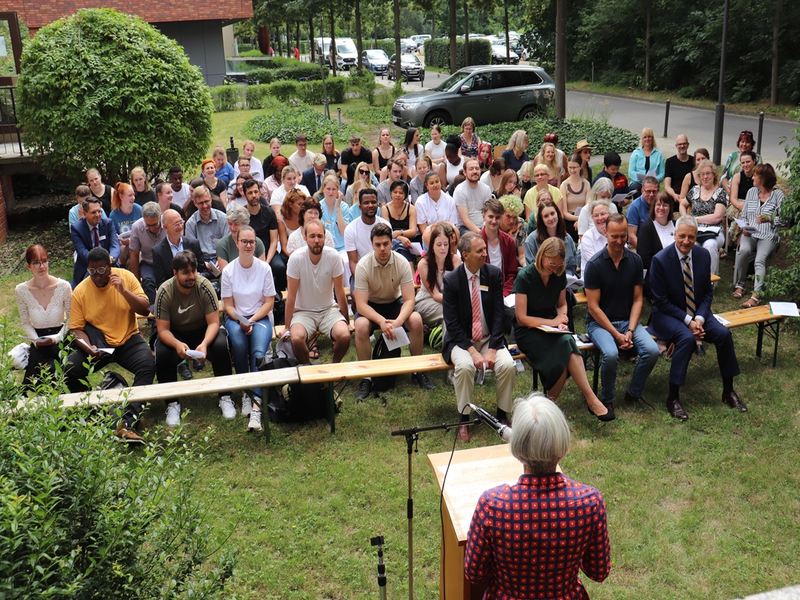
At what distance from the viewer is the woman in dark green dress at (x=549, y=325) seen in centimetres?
664

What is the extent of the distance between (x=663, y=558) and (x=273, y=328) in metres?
4.30

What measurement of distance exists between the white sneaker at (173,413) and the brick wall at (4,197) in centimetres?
725

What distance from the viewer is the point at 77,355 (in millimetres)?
6863

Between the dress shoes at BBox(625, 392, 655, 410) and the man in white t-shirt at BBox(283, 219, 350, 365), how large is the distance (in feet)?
8.72

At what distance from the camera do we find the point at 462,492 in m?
3.92

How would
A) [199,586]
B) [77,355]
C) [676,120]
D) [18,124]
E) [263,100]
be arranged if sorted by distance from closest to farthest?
[199,586] < [77,355] < [18,124] < [676,120] < [263,100]

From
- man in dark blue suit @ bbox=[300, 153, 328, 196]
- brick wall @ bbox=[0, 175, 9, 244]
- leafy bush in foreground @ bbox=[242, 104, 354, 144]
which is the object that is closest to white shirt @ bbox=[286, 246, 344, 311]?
man in dark blue suit @ bbox=[300, 153, 328, 196]

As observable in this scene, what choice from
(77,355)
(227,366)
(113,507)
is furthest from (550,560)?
(77,355)

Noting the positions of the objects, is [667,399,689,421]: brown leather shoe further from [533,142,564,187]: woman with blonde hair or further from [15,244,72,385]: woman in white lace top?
[15,244,72,385]: woman in white lace top

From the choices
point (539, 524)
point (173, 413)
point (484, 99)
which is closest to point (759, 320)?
point (539, 524)

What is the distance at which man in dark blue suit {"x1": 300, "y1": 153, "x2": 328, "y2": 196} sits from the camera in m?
11.3

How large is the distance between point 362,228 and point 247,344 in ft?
6.83

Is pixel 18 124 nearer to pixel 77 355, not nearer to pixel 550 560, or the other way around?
pixel 77 355

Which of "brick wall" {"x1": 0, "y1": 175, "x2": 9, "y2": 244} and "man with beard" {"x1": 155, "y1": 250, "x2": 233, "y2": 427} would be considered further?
"brick wall" {"x1": 0, "y1": 175, "x2": 9, "y2": 244}
